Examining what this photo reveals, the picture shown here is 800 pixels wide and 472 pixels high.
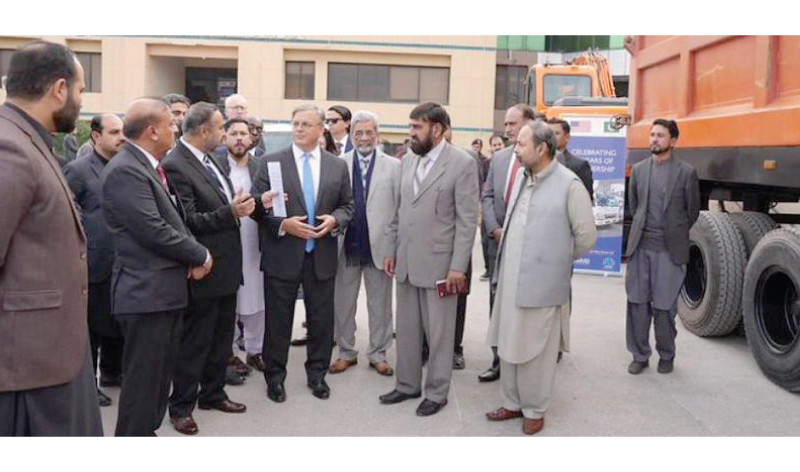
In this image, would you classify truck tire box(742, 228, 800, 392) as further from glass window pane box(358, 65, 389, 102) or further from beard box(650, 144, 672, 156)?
glass window pane box(358, 65, 389, 102)

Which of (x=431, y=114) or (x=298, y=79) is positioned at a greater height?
(x=298, y=79)

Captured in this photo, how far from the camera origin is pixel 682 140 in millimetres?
6156

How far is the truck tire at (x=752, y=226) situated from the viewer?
578 cm

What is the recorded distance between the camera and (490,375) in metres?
5.07

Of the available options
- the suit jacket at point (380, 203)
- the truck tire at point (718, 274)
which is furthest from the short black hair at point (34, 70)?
the truck tire at point (718, 274)

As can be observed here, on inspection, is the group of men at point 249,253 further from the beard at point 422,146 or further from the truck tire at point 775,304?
the truck tire at point 775,304

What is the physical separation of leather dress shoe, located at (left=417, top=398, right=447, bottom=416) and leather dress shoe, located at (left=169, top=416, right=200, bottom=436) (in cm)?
135

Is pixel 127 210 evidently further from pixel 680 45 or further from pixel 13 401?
pixel 680 45

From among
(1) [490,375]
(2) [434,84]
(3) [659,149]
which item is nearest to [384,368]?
(1) [490,375]

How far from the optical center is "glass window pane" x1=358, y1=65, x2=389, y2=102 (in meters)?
25.9

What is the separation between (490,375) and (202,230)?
2.31 meters

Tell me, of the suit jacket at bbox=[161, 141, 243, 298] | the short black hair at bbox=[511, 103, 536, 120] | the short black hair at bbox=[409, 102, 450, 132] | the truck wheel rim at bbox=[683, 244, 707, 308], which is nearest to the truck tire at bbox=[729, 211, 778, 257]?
the truck wheel rim at bbox=[683, 244, 707, 308]

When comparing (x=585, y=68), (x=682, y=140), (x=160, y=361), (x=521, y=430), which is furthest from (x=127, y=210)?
(x=585, y=68)

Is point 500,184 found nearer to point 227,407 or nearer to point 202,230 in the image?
point 202,230
